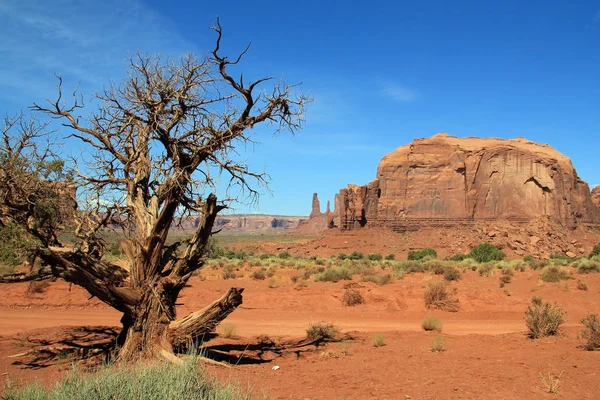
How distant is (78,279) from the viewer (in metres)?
7.58

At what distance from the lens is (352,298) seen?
762 inches

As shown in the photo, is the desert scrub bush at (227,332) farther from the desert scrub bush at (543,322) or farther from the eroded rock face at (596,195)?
the eroded rock face at (596,195)

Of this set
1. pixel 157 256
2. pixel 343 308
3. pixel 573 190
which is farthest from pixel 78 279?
pixel 573 190

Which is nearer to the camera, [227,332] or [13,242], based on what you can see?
[13,242]

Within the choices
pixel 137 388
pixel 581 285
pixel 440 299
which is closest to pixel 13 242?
pixel 137 388

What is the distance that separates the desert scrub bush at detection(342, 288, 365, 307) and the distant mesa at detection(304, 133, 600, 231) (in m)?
62.9

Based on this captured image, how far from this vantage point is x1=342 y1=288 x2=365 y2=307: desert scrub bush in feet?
63.3

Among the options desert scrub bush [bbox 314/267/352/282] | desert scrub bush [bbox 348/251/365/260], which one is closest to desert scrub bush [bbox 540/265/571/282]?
desert scrub bush [bbox 314/267/352/282]

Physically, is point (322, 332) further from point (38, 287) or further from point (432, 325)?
point (38, 287)

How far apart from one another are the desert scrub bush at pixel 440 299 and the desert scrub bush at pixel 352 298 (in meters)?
2.66

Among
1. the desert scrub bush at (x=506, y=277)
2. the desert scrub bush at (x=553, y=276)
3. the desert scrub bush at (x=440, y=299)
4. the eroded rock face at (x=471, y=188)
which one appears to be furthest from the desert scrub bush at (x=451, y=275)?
the eroded rock face at (x=471, y=188)

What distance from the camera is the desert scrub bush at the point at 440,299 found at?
18.8 metres

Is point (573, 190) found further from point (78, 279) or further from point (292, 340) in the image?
point (78, 279)

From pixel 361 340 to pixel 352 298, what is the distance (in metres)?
8.06
